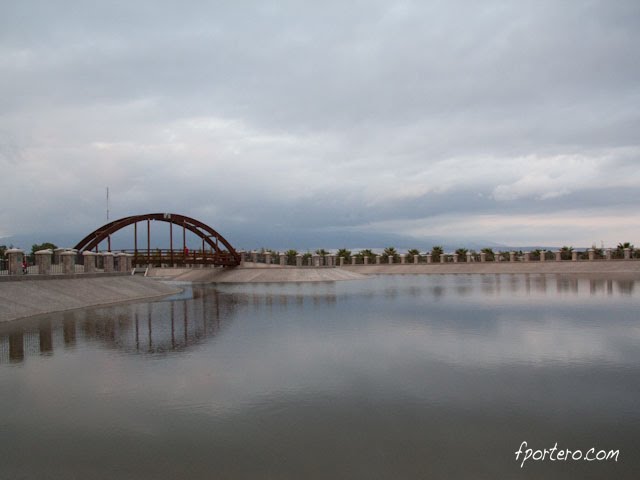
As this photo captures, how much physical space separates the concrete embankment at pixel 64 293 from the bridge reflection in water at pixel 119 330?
163 cm

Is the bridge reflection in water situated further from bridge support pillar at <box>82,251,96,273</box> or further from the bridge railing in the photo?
the bridge railing

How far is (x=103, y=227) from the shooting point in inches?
2589

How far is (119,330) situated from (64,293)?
42.9ft

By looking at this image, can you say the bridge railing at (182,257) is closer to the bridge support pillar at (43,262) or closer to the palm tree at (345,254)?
the palm tree at (345,254)

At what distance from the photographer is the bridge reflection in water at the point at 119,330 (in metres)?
17.9

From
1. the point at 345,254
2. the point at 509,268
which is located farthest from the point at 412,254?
the point at 509,268

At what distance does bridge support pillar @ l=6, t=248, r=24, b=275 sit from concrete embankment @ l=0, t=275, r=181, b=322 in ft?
2.13

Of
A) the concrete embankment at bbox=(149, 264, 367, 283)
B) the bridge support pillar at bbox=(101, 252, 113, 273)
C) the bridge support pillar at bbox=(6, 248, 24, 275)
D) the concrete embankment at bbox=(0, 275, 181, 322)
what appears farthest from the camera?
the concrete embankment at bbox=(149, 264, 367, 283)

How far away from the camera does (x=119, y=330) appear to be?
21906mm

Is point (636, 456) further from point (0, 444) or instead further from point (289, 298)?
point (289, 298)

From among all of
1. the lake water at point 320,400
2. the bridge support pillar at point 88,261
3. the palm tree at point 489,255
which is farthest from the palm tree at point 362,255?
the lake water at point 320,400

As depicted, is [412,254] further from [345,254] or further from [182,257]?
[182,257]

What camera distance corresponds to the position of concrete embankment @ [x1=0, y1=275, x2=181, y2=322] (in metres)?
27.1

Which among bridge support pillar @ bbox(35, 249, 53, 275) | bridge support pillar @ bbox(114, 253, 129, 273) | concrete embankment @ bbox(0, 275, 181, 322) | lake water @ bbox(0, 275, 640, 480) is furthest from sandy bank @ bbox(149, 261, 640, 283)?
lake water @ bbox(0, 275, 640, 480)
